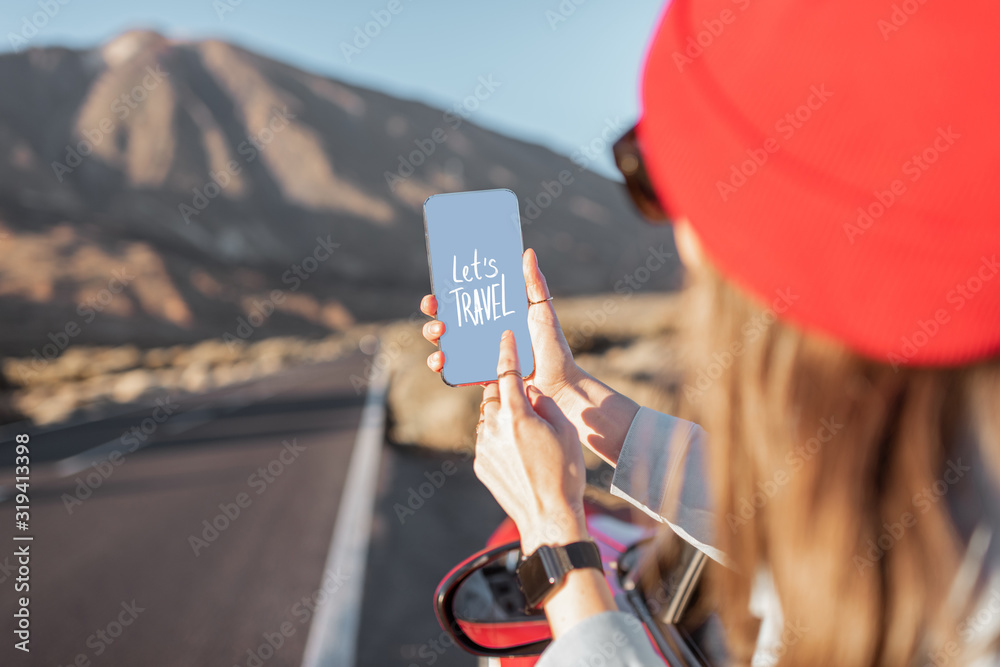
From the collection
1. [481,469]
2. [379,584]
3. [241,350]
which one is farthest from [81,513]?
[241,350]

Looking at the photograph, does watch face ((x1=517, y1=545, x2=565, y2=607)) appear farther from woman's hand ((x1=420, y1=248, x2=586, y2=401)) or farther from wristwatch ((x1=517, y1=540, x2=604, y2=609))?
woman's hand ((x1=420, y1=248, x2=586, y2=401))

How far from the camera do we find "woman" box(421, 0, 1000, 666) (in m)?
0.72

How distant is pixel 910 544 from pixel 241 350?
45425 millimetres

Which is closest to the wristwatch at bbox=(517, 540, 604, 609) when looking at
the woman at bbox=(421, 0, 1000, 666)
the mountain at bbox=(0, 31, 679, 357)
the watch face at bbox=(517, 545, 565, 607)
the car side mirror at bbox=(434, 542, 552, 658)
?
the watch face at bbox=(517, 545, 565, 607)

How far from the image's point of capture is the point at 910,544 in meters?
0.85

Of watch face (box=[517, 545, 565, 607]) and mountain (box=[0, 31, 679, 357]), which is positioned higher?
watch face (box=[517, 545, 565, 607])

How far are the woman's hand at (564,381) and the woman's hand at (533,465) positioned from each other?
0.45 meters

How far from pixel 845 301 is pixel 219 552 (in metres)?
5.84

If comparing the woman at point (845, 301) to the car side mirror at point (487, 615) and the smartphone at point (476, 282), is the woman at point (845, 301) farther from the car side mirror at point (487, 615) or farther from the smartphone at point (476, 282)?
the smartphone at point (476, 282)

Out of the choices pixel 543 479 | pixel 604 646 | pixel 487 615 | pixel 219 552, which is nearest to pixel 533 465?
pixel 543 479

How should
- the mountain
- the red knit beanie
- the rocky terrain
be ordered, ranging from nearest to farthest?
the red knit beanie
the rocky terrain
the mountain

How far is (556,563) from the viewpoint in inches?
46.3

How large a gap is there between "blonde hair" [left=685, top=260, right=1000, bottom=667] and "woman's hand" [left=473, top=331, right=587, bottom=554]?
394 millimetres

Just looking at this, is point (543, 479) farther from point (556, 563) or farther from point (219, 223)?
point (219, 223)
